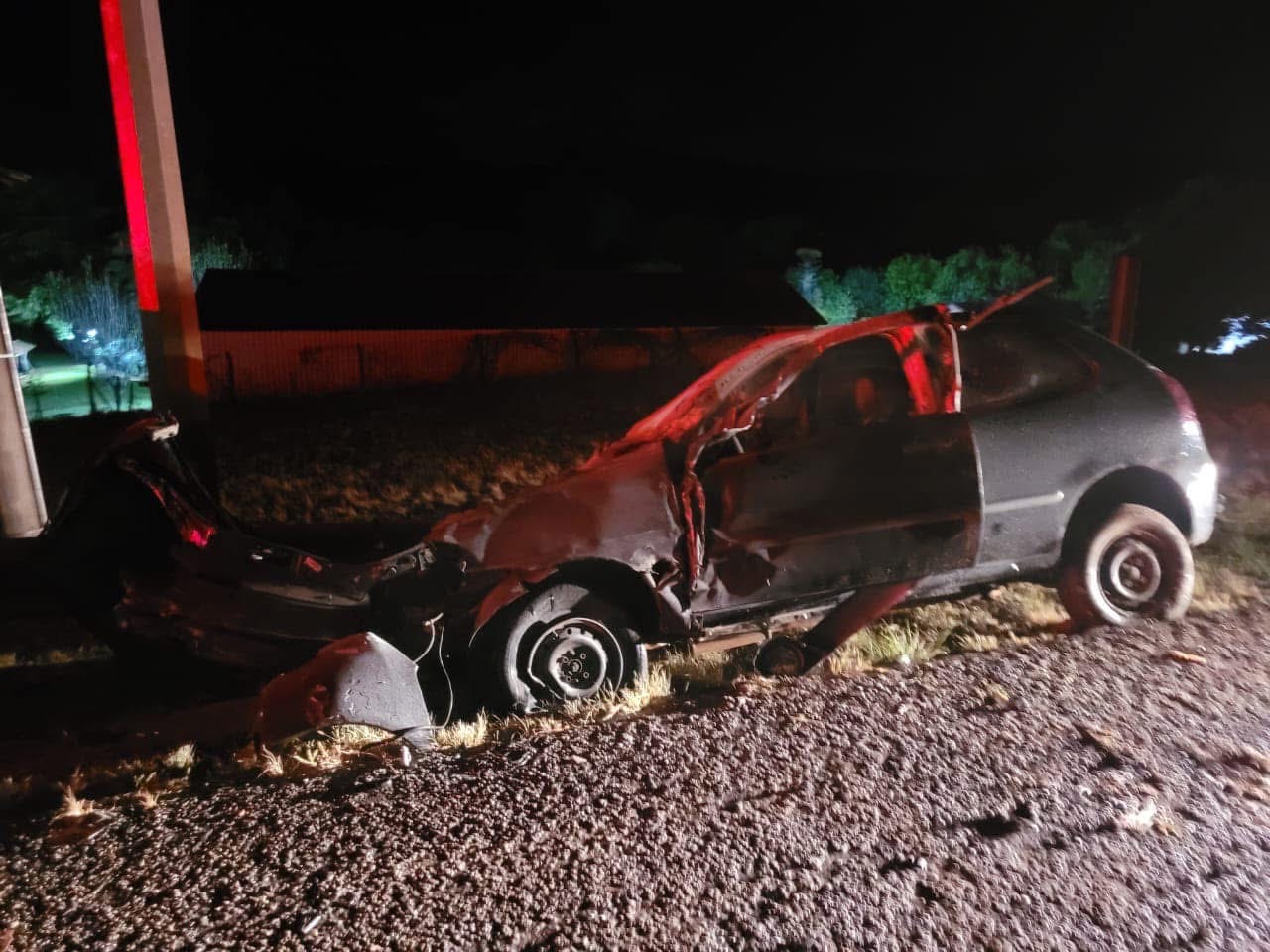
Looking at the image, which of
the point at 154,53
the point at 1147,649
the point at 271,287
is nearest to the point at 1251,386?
the point at 1147,649

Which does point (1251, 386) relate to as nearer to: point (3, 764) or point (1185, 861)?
point (1185, 861)

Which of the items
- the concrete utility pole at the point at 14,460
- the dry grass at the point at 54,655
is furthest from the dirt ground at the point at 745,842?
the concrete utility pole at the point at 14,460

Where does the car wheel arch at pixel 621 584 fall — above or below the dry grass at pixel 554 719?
above

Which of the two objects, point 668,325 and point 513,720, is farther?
point 668,325

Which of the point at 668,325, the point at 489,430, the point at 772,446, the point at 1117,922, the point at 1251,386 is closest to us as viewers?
the point at 1117,922

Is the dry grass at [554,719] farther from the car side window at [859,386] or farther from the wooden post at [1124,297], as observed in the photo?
the wooden post at [1124,297]

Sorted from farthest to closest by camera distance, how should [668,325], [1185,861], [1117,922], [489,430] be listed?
[668,325] → [489,430] → [1185,861] → [1117,922]

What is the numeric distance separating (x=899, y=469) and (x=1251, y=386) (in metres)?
13.6

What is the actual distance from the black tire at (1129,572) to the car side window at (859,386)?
1.31 meters

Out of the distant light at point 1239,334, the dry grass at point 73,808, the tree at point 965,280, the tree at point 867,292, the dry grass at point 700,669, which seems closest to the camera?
the dry grass at point 73,808

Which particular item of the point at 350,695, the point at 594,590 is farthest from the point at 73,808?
the point at 594,590

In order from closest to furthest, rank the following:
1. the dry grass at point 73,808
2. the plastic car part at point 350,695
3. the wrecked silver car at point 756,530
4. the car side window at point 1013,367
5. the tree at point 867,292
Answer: the dry grass at point 73,808, the plastic car part at point 350,695, the wrecked silver car at point 756,530, the car side window at point 1013,367, the tree at point 867,292

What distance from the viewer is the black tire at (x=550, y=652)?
3.91 metres

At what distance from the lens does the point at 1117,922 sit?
8.00 feet
